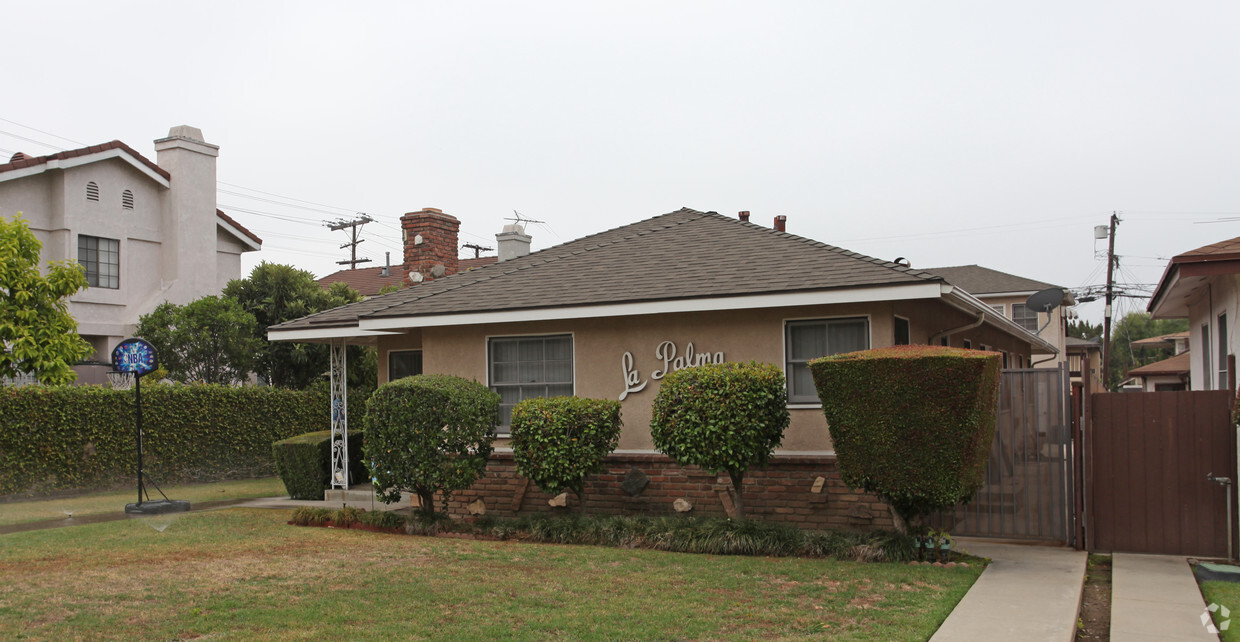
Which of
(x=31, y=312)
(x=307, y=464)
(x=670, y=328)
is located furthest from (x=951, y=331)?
(x=31, y=312)

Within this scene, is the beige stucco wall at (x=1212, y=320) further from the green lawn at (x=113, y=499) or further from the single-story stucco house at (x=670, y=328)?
the green lawn at (x=113, y=499)

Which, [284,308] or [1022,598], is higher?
[284,308]

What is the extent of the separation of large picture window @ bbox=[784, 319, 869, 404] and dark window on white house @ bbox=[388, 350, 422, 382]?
6595 millimetres

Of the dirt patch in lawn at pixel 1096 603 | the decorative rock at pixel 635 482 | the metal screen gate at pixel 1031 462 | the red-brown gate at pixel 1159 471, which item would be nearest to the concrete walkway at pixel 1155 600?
the dirt patch in lawn at pixel 1096 603

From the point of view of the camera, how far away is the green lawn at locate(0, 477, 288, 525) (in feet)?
47.5

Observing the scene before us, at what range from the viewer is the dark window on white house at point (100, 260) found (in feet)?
78.2

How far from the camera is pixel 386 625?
6.98m

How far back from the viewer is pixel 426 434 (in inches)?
460

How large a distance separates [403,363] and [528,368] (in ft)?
10.7

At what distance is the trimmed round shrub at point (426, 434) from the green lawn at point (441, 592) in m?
0.86

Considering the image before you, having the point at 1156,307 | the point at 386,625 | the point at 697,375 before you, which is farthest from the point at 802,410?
the point at 1156,307

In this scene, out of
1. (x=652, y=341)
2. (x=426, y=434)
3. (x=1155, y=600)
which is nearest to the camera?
(x=1155, y=600)

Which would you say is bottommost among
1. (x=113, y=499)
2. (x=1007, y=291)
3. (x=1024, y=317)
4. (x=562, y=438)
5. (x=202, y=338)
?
(x=113, y=499)

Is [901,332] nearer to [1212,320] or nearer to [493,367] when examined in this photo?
[1212,320]
